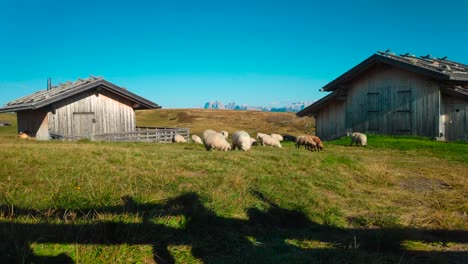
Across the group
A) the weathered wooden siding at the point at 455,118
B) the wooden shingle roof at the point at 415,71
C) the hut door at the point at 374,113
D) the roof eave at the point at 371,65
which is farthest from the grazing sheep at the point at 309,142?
the weathered wooden siding at the point at 455,118

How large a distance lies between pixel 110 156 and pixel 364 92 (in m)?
20.1

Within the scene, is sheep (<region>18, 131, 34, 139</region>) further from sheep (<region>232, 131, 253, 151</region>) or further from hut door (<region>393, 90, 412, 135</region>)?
hut door (<region>393, 90, 412, 135</region>)

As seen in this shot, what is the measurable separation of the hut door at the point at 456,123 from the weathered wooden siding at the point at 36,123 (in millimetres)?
25187

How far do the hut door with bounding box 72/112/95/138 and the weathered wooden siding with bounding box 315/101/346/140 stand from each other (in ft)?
57.2

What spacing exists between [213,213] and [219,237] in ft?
1.94

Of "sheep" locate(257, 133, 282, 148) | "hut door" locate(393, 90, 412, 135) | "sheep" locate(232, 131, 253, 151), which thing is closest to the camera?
"sheep" locate(232, 131, 253, 151)

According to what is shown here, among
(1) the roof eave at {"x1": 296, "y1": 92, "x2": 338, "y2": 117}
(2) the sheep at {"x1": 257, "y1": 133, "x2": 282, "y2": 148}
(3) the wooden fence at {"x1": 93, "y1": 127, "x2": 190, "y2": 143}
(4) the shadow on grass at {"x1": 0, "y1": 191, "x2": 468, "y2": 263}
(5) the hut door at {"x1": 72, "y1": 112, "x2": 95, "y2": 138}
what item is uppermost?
(1) the roof eave at {"x1": 296, "y1": 92, "x2": 338, "y2": 117}

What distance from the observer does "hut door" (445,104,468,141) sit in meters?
20.6

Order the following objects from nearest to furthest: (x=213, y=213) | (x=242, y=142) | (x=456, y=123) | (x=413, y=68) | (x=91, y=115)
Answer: (x=213, y=213) < (x=242, y=142) < (x=456, y=123) < (x=413, y=68) < (x=91, y=115)

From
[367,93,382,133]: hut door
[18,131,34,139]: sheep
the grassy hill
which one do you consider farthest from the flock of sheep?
the grassy hill

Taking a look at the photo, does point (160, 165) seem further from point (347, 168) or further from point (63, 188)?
point (347, 168)

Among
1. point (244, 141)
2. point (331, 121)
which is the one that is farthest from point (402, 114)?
point (244, 141)

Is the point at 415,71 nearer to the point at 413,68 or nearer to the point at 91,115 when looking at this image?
the point at 413,68

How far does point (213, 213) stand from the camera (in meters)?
5.75
